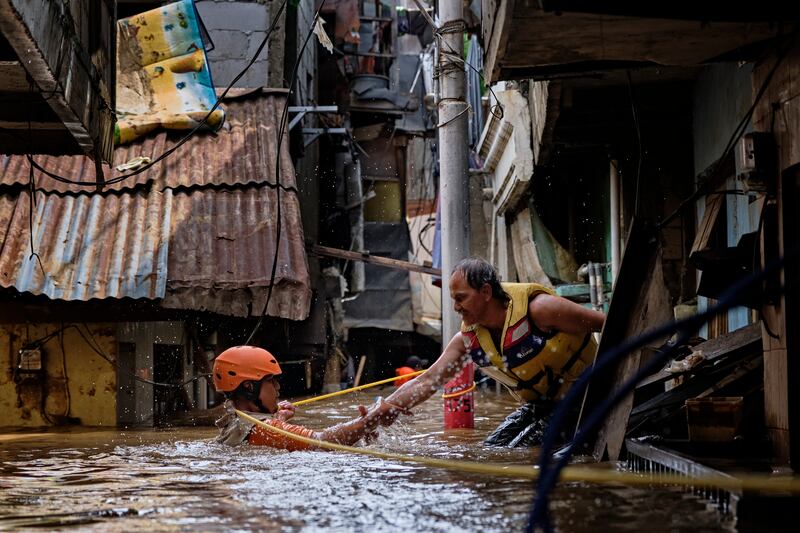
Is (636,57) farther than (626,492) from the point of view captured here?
Yes

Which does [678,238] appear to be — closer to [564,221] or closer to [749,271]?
[749,271]

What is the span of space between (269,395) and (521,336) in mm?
2232

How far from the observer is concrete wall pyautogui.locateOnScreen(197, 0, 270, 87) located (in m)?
17.0

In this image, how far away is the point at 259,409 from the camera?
310 inches

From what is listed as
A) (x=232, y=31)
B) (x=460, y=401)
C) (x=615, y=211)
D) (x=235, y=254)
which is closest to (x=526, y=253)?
(x=615, y=211)

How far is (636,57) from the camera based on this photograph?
6496 millimetres

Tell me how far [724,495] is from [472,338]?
350 cm

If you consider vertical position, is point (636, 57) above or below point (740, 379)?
above

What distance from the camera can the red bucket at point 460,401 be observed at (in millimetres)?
9523

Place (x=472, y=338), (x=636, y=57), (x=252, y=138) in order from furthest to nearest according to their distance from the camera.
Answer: (x=252, y=138), (x=472, y=338), (x=636, y=57)

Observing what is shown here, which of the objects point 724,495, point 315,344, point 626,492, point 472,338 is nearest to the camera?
point 724,495

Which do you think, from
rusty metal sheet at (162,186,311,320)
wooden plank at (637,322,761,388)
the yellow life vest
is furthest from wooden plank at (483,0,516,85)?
rusty metal sheet at (162,186,311,320)

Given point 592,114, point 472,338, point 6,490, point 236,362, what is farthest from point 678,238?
point 6,490

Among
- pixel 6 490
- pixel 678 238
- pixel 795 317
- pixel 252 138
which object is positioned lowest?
pixel 6 490
